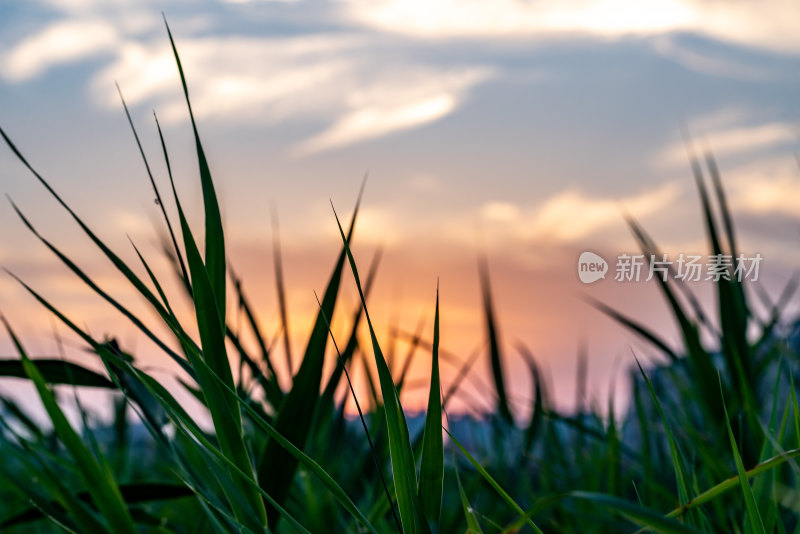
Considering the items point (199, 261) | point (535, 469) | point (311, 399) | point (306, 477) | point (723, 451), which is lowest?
point (535, 469)

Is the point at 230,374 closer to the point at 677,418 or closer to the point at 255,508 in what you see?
the point at 255,508

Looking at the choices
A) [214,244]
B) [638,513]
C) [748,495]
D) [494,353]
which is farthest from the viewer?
[494,353]

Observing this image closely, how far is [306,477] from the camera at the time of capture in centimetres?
91

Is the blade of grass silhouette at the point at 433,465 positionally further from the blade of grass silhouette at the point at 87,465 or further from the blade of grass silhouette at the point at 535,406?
the blade of grass silhouette at the point at 535,406

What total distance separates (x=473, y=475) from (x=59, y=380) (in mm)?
755

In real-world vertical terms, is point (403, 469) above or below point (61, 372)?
below

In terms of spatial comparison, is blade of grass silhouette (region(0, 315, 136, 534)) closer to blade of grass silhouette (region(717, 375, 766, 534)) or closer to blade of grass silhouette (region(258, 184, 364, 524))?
blade of grass silhouette (region(258, 184, 364, 524))

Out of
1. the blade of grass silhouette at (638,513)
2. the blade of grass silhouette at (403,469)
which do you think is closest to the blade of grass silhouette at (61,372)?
the blade of grass silhouette at (403,469)

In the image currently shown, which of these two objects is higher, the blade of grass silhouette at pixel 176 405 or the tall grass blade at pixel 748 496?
the blade of grass silhouette at pixel 176 405

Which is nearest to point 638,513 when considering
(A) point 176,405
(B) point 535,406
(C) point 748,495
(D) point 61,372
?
(C) point 748,495

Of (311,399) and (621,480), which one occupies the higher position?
(311,399)

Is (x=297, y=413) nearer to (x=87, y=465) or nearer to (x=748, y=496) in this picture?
(x=87, y=465)

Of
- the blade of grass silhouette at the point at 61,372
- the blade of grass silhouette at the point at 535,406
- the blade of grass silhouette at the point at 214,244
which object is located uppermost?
the blade of grass silhouette at the point at 214,244

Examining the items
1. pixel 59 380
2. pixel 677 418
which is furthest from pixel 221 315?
pixel 677 418
